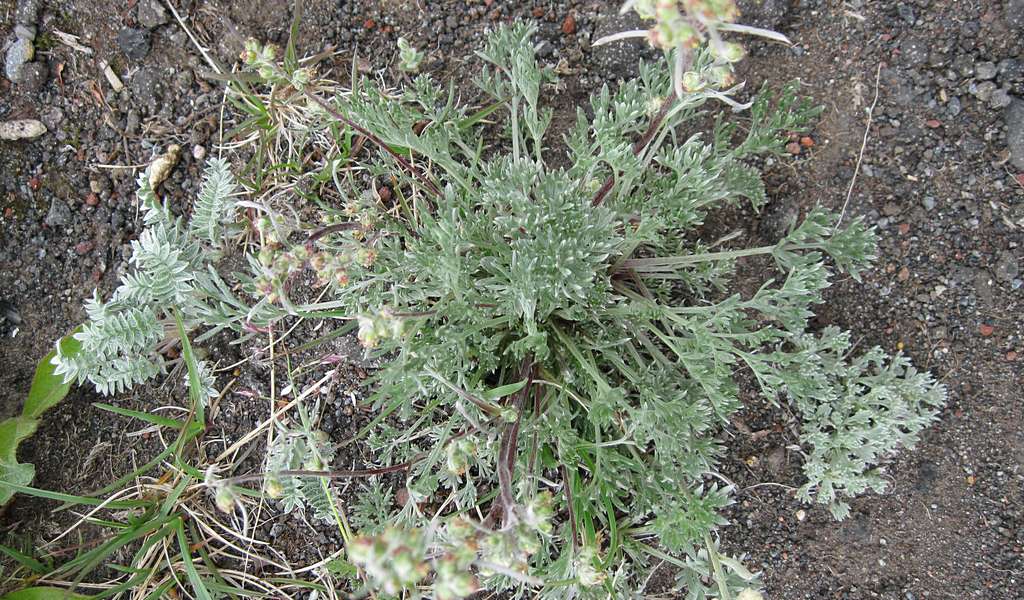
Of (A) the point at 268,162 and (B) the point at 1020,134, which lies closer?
(B) the point at 1020,134

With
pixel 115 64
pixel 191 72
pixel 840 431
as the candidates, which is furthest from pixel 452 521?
pixel 115 64

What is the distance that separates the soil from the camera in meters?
2.90

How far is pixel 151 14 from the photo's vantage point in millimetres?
3289

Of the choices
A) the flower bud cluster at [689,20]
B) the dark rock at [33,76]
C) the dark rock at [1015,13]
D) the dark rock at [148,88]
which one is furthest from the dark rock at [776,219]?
the dark rock at [33,76]

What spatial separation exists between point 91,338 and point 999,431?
3.57m

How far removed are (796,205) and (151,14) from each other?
2.99m

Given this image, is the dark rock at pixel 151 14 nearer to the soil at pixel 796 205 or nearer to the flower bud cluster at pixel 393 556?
the soil at pixel 796 205

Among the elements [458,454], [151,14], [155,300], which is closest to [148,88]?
[151,14]

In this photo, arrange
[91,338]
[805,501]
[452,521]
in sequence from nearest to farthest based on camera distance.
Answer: [452,521] < [91,338] < [805,501]

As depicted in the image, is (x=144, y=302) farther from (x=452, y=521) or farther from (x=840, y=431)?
(x=840, y=431)

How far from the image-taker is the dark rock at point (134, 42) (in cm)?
330

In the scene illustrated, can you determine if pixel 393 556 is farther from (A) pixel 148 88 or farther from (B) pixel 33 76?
(B) pixel 33 76

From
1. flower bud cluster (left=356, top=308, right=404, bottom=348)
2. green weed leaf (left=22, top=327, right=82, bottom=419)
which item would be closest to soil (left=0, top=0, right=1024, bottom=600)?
green weed leaf (left=22, top=327, right=82, bottom=419)

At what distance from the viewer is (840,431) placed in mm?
2812
